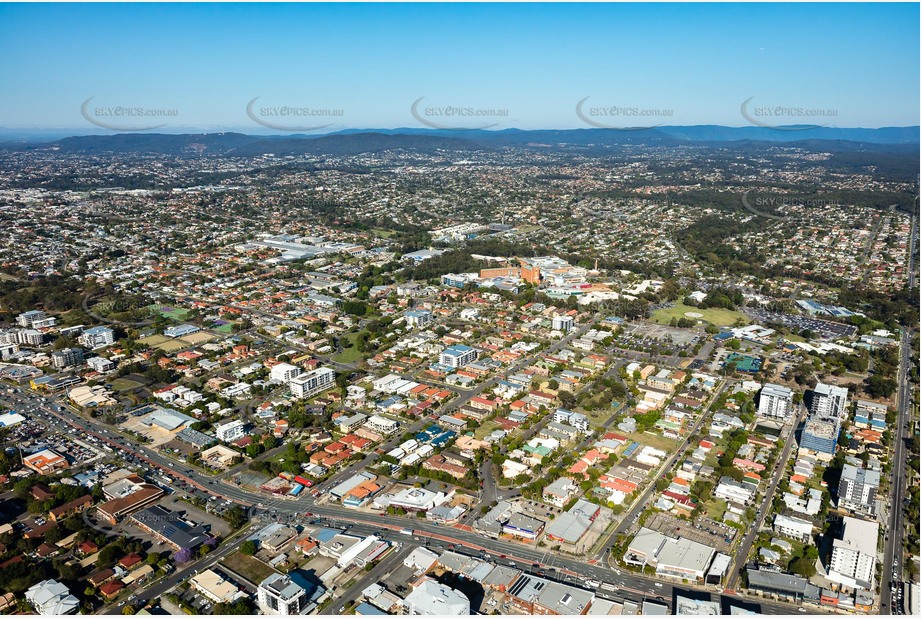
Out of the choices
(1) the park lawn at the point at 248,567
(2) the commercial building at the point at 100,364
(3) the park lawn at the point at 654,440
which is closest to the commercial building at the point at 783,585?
(3) the park lawn at the point at 654,440

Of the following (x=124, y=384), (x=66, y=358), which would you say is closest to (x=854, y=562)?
(x=124, y=384)

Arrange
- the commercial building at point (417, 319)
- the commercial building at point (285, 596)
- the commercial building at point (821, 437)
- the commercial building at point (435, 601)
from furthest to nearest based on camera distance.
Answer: the commercial building at point (417, 319)
the commercial building at point (821, 437)
the commercial building at point (285, 596)
the commercial building at point (435, 601)

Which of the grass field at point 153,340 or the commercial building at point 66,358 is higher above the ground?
the commercial building at point 66,358

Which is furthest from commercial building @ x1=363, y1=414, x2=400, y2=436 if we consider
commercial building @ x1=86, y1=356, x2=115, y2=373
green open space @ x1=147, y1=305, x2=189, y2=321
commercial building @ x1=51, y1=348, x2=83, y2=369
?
green open space @ x1=147, y1=305, x2=189, y2=321

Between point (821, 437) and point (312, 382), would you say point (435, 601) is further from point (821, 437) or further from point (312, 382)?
point (821, 437)

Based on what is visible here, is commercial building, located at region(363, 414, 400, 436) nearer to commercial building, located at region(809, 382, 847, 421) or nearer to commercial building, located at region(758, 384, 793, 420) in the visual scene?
commercial building, located at region(758, 384, 793, 420)

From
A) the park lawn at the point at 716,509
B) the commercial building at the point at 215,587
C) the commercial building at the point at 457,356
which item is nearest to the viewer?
the commercial building at the point at 215,587

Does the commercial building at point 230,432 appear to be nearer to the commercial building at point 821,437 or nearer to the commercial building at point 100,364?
the commercial building at point 100,364
